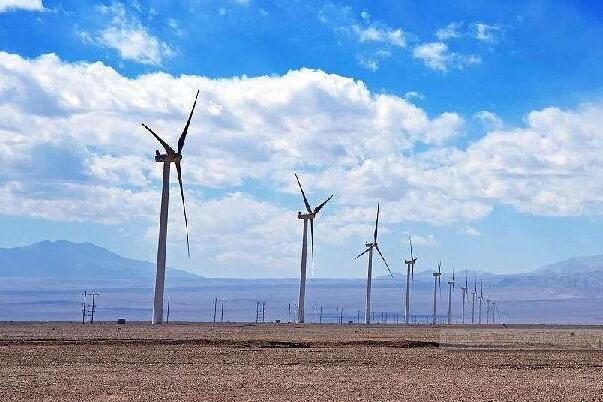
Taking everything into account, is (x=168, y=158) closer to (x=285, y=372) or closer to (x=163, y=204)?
(x=163, y=204)

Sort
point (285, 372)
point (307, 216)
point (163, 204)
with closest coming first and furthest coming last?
point (285, 372)
point (163, 204)
point (307, 216)

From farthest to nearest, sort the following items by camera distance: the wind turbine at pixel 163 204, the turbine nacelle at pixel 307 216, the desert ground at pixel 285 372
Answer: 1. the turbine nacelle at pixel 307 216
2. the wind turbine at pixel 163 204
3. the desert ground at pixel 285 372

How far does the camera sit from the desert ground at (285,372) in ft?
109

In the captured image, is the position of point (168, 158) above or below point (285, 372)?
above

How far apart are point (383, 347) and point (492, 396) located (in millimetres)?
29955

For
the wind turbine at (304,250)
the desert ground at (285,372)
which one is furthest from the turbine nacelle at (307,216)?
the desert ground at (285,372)

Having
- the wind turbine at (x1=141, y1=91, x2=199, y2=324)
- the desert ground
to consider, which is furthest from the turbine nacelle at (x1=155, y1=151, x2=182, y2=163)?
the desert ground

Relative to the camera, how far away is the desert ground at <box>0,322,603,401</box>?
109 ft

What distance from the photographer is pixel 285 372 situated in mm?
42219

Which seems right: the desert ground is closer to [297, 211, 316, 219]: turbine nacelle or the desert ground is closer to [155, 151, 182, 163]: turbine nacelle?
[155, 151, 182, 163]: turbine nacelle

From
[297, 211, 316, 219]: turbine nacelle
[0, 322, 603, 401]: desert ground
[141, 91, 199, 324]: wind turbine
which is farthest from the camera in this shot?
[297, 211, 316, 219]: turbine nacelle

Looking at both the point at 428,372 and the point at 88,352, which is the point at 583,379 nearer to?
the point at 428,372

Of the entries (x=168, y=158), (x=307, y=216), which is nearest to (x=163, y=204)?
(x=168, y=158)

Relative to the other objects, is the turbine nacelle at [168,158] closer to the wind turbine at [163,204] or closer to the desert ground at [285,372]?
the wind turbine at [163,204]
